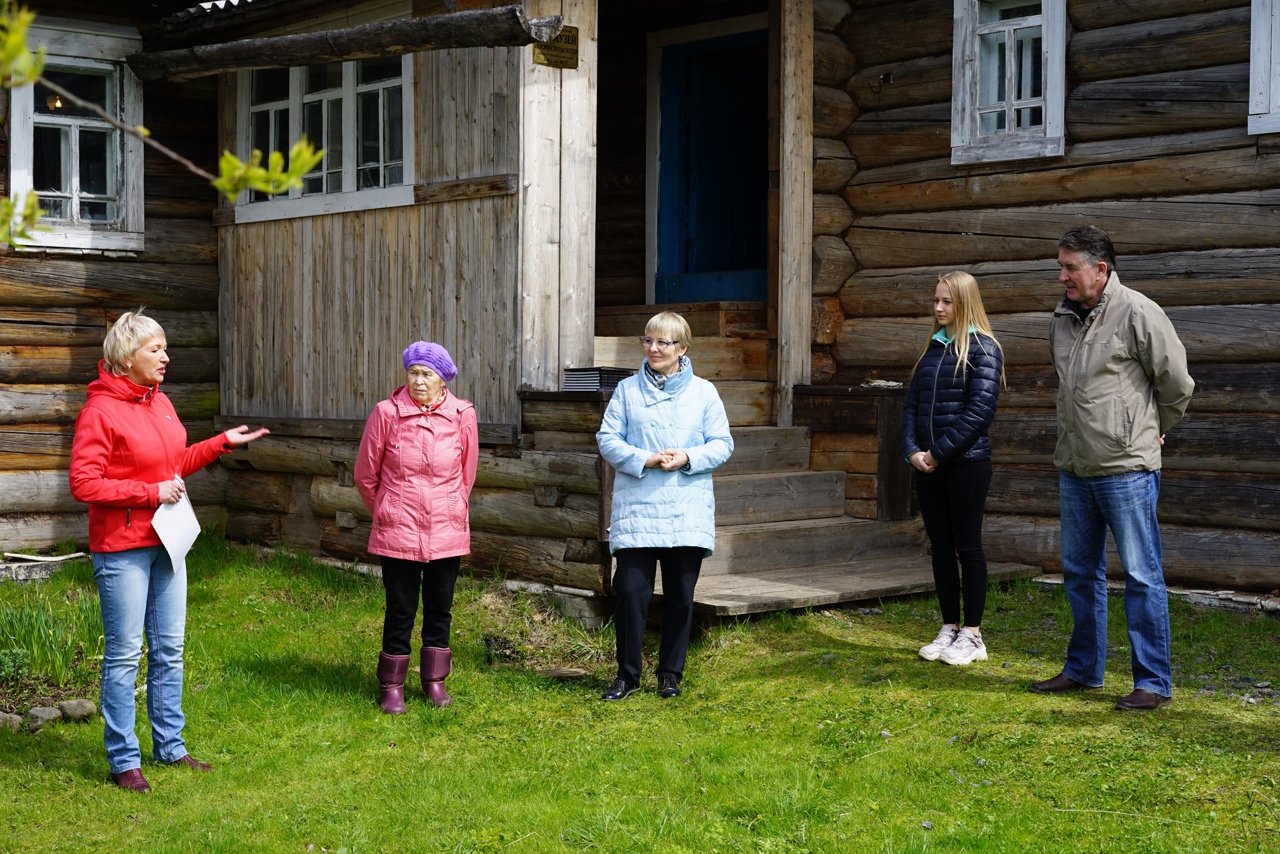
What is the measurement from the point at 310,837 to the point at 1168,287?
5781mm

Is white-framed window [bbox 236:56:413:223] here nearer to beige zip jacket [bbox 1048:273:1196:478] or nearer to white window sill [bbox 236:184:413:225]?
white window sill [bbox 236:184:413:225]

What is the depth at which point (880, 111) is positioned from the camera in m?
9.23

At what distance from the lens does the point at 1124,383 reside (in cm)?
572

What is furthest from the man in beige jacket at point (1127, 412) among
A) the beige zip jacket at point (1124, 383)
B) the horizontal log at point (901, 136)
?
the horizontal log at point (901, 136)

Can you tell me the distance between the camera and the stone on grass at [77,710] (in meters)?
5.96

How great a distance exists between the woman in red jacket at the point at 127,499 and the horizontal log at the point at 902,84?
5452 mm

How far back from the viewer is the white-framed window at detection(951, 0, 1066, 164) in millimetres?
8352

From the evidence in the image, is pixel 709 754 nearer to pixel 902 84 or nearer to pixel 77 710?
pixel 77 710

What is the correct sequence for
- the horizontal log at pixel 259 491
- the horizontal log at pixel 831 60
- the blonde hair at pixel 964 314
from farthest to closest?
the horizontal log at pixel 259 491, the horizontal log at pixel 831 60, the blonde hair at pixel 964 314

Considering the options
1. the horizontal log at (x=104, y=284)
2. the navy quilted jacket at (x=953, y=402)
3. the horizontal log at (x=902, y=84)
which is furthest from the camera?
the horizontal log at (x=104, y=284)

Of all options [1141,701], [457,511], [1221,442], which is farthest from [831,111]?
[1141,701]

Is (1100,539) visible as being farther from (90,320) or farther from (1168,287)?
(90,320)

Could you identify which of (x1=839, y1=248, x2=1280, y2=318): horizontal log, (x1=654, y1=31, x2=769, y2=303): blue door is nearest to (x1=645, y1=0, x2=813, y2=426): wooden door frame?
(x1=839, y1=248, x2=1280, y2=318): horizontal log

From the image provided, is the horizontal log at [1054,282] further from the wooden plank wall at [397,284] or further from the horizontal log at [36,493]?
the horizontal log at [36,493]
